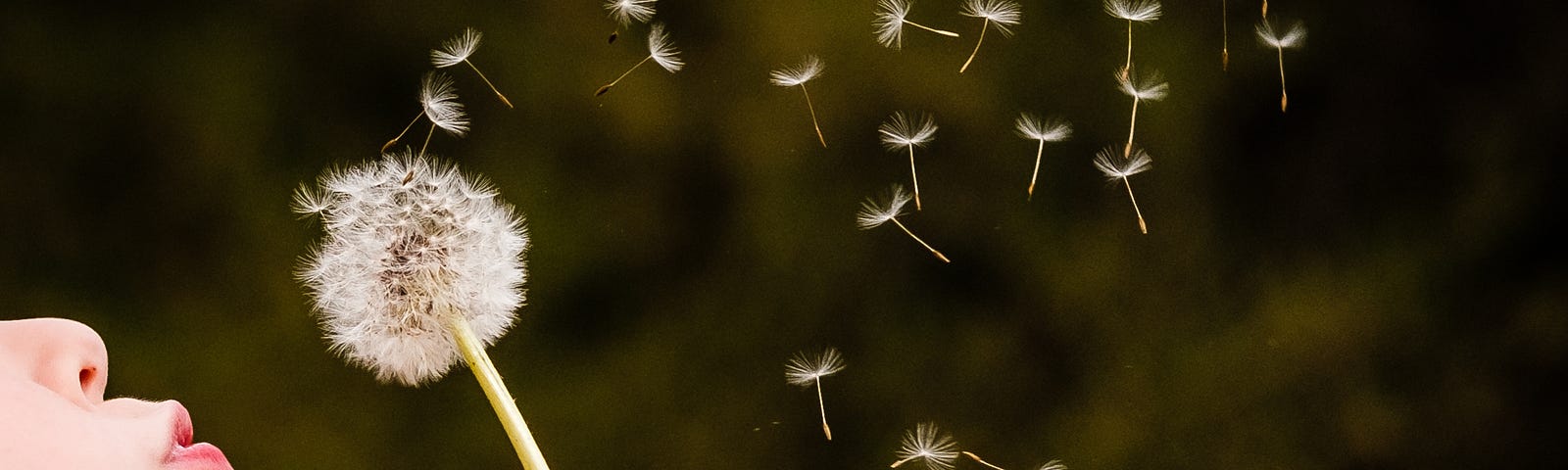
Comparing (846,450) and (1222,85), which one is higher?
(1222,85)

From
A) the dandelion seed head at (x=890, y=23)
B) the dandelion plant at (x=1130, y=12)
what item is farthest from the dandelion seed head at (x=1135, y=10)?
the dandelion seed head at (x=890, y=23)

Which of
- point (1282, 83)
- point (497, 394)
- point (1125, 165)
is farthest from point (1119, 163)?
point (497, 394)

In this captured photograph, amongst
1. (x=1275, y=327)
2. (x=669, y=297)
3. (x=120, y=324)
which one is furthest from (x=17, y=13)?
(x=1275, y=327)

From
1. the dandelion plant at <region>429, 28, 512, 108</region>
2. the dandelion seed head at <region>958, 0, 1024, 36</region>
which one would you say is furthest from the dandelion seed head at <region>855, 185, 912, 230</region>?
the dandelion plant at <region>429, 28, 512, 108</region>

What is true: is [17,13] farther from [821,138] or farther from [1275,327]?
[1275,327]

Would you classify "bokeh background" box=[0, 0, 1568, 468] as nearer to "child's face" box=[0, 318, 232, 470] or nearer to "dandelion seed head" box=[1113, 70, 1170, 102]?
"dandelion seed head" box=[1113, 70, 1170, 102]

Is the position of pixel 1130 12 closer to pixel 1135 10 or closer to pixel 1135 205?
pixel 1135 10
